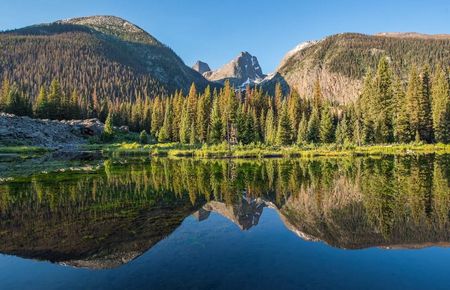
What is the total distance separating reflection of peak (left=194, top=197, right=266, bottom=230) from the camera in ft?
50.7

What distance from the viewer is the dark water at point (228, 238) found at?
9.07m

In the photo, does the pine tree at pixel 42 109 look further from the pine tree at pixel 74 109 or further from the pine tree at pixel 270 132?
the pine tree at pixel 270 132

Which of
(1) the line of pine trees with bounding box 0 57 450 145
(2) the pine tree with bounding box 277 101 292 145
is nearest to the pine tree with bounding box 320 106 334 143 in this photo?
(1) the line of pine trees with bounding box 0 57 450 145

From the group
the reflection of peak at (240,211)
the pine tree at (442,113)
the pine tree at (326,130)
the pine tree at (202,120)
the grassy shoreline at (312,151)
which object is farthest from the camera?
the pine tree at (202,120)

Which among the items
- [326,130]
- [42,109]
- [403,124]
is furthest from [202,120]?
[42,109]

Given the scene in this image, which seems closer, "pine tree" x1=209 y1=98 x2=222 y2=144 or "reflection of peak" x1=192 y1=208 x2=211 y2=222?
"reflection of peak" x1=192 y1=208 x2=211 y2=222

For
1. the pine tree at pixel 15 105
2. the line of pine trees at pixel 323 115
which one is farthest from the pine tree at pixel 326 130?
the pine tree at pixel 15 105

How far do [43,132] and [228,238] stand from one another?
79.9 metres

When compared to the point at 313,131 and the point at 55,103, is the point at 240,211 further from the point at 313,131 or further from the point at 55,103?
the point at 55,103

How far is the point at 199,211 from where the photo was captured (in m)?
17.2

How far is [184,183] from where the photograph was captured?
85.4ft

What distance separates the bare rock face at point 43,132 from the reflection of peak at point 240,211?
213ft

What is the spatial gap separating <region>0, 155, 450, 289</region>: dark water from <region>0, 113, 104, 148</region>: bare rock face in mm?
56721

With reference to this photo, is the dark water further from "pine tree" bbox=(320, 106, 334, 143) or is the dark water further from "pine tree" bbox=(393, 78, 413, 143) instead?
"pine tree" bbox=(320, 106, 334, 143)
